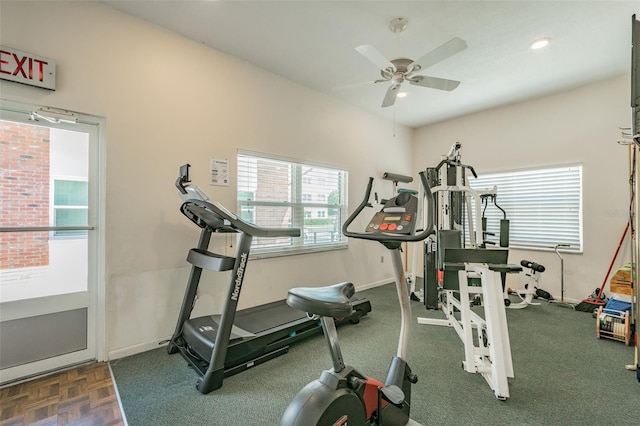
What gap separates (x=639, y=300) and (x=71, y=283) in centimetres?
455

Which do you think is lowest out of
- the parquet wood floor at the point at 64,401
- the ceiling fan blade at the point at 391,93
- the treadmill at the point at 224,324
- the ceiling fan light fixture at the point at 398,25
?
the parquet wood floor at the point at 64,401

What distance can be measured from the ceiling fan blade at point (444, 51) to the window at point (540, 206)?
3211 mm

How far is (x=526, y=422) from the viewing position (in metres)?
1.73

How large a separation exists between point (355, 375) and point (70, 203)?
2.61 metres

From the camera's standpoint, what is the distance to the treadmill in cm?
210

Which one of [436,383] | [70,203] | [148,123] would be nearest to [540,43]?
[436,383]

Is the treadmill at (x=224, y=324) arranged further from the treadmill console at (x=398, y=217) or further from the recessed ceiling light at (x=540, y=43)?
the recessed ceiling light at (x=540, y=43)

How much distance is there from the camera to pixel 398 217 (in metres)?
1.51

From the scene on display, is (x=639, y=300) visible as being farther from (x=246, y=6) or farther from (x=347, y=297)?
(x=246, y=6)

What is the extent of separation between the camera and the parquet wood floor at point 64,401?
1.75m

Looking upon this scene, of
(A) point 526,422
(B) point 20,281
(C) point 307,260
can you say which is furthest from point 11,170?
(A) point 526,422

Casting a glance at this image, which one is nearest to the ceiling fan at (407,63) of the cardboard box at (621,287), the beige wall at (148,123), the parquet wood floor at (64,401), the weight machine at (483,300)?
the weight machine at (483,300)

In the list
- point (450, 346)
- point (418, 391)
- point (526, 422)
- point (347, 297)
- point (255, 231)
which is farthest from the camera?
point (450, 346)

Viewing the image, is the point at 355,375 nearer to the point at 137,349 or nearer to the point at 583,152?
the point at 137,349
